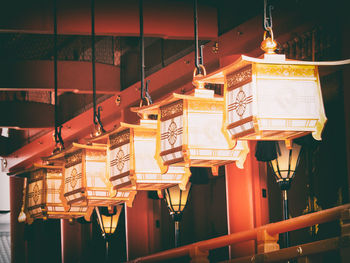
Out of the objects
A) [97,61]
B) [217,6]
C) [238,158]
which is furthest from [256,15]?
[97,61]

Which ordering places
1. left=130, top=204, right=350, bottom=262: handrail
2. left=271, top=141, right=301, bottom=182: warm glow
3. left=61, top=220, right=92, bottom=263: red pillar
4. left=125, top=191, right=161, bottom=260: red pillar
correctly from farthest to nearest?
left=61, top=220, right=92, bottom=263: red pillar < left=125, top=191, right=161, bottom=260: red pillar < left=271, top=141, right=301, bottom=182: warm glow < left=130, top=204, right=350, bottom=262: handrail

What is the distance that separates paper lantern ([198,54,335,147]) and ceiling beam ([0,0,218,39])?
133 inches

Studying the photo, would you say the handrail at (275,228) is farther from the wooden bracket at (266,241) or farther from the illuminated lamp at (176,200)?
→ the illuminated lamp at (176,200)

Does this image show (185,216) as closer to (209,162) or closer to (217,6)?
(217,6)

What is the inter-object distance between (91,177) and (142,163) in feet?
2.94

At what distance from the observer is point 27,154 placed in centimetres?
1446

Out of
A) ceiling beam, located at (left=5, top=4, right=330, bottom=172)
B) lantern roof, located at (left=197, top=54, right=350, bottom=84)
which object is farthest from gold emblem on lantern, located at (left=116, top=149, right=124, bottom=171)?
ceiling beam, located at (left=5, top=4, right=330, bottom=172)

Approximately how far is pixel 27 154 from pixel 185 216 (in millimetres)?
5663

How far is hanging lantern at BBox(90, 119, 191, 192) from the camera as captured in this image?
17.3ft

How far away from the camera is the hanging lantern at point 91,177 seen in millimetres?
6031

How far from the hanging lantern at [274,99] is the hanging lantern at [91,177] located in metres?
2.05

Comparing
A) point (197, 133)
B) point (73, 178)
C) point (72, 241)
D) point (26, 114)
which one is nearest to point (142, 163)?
point (197, 133)

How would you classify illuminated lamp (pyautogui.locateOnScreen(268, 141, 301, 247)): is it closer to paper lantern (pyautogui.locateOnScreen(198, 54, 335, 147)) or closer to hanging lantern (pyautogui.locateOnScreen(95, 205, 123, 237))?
paper lantern (pyautogui.locateOnScreen(198, 54, 335, 147))

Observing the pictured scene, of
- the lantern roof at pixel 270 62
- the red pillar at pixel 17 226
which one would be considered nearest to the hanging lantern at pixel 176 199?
the lantern roof at pixel 270 62
